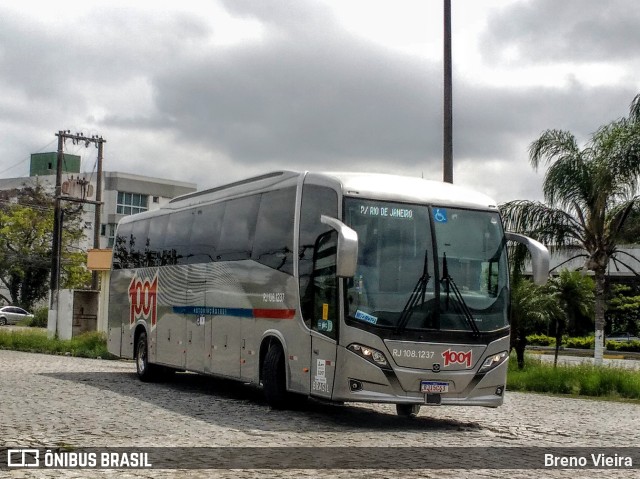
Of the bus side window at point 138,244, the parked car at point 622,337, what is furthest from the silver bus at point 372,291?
the parked car at point 622,337

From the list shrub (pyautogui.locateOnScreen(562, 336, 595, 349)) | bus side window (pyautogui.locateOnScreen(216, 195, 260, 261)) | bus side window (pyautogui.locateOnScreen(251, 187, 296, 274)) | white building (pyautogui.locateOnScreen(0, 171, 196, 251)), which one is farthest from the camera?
white building (pyautogui.locateOnScreen(0, 171, 196, 251))

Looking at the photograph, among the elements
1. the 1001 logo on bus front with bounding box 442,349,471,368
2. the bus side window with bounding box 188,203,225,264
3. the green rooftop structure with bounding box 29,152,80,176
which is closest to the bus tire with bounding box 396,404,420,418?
the 1001 logo on bus front with bounding box 442,349,471,368

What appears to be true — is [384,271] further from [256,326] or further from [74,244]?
[74,244]

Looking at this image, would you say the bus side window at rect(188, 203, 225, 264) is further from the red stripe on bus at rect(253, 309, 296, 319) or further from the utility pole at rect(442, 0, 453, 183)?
the utility pole at rect(442, 0, 453, 183)

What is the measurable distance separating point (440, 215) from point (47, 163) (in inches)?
3995

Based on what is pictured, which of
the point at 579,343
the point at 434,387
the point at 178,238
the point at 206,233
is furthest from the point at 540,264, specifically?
the point at 579,343

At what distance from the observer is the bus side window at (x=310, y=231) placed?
1504 centimetres

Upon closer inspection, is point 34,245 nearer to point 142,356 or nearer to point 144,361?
point 142,356

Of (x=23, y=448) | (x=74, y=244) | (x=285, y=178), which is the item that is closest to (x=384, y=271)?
(x=285, y=178)

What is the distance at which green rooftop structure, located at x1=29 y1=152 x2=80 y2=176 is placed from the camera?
4277 inches

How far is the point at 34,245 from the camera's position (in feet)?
268

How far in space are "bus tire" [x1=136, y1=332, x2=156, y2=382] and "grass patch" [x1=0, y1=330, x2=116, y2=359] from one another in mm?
9988

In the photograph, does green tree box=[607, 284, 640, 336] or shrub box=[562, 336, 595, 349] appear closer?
shrub box=[562, 336, 595, 349]

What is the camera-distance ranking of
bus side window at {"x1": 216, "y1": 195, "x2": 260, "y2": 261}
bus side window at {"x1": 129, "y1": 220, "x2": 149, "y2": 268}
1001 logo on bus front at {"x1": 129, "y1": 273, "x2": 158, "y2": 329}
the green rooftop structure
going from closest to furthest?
bus side window at {"x1": 216, "y1": 195, "x2": 260, "y2": 261}
1001 logo on bus front at {"x1": 129, "y1": 273, "x2": 158, "y2": 329}
bus side window at {"x1": 129, "y1": 220, "x2": 149, "y2": 268}
the green rooftop structure
